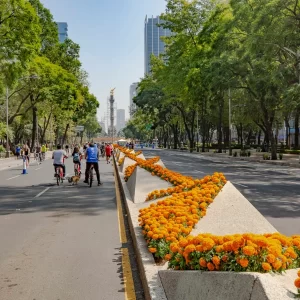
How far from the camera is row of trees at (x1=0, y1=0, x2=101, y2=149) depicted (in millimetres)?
30703

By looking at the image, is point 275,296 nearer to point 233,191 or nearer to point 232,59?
point 233,191

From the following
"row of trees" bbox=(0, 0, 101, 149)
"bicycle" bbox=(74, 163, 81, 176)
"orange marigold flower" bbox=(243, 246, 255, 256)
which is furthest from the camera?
"row of trees" bbox=(0, 0, 101, 149)

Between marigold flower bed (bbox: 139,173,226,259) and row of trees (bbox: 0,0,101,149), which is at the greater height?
row of trees (bbox: 0,0,101,149)

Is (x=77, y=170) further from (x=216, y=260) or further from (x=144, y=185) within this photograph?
(x=216, y=260)

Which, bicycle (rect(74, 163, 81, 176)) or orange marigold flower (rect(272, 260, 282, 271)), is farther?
bicycle (rect(74, 163, 81, 176))

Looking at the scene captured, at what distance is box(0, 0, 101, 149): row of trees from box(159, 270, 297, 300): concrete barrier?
28.7m

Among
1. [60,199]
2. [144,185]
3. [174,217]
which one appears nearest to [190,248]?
[174,217]

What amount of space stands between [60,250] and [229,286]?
4.55 meters

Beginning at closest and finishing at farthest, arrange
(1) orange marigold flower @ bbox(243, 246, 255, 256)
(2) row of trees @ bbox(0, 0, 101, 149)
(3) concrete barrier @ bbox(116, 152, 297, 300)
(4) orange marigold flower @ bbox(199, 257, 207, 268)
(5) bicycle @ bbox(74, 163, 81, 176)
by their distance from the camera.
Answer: (3) concrete barrier @ bbox(116, 152, 297, 300) < (1) orange marigold flower @ bbox(243, 246, 255, 256) < (4) orange marigold flower @ bbox(199, 257, 207, 268) < (5) bicycle @ bbox(74, 163, 81, 176) < (2) row of trees @ bbox(0, 0, 101, 149)

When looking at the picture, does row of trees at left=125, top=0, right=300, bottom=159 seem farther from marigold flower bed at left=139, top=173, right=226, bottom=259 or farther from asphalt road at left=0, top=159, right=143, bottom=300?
marigold flower bed at left=139, top=173, right=226, bottom=259

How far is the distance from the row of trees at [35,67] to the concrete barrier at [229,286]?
28.7 m

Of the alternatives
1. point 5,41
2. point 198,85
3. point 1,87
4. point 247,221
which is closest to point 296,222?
point 247,221

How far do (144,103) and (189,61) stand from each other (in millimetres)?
31338

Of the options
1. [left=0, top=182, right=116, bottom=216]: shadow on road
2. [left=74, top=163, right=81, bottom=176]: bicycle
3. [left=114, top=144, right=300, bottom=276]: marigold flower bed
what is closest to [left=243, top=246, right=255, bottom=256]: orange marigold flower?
[left=114, top=144, right=300, bottom=276]: marigold flower bed
